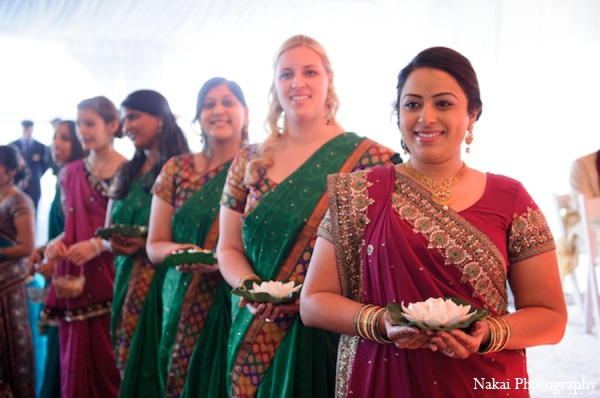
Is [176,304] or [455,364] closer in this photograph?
[455,364]

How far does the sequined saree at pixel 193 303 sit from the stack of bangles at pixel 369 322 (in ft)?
3.74

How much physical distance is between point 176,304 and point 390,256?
4.65 feet

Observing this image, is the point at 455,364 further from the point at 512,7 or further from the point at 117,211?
the point at 512,7

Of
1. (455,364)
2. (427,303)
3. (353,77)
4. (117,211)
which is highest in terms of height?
(353,77)

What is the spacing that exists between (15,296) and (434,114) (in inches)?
122

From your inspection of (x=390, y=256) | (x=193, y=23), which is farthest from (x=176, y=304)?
(x=193, y=23)

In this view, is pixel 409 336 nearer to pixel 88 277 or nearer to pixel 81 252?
pixel 81 252

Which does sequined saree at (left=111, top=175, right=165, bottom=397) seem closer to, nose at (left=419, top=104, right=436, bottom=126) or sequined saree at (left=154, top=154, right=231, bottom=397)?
sequined saree at (left=154, top=154, right=231, bottom=397)

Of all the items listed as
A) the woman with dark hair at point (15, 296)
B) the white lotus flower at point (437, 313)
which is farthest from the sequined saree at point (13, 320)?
the white lotus flower at point (437, 313)

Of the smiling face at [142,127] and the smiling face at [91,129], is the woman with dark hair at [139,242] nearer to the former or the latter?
the smiling face at [142,127]

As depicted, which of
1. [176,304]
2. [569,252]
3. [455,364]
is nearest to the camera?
[455,364]

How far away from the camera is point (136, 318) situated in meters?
3.11

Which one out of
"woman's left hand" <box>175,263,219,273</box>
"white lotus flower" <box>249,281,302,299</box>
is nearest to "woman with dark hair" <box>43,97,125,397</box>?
"woman's left hand" <box>175,263,219,273</box>

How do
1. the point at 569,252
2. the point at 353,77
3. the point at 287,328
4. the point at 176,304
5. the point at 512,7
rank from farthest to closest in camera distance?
the point at 353,77 → the point at 512,7 → the point at 569,252 → the point at 176,304 → the point at 287,328
